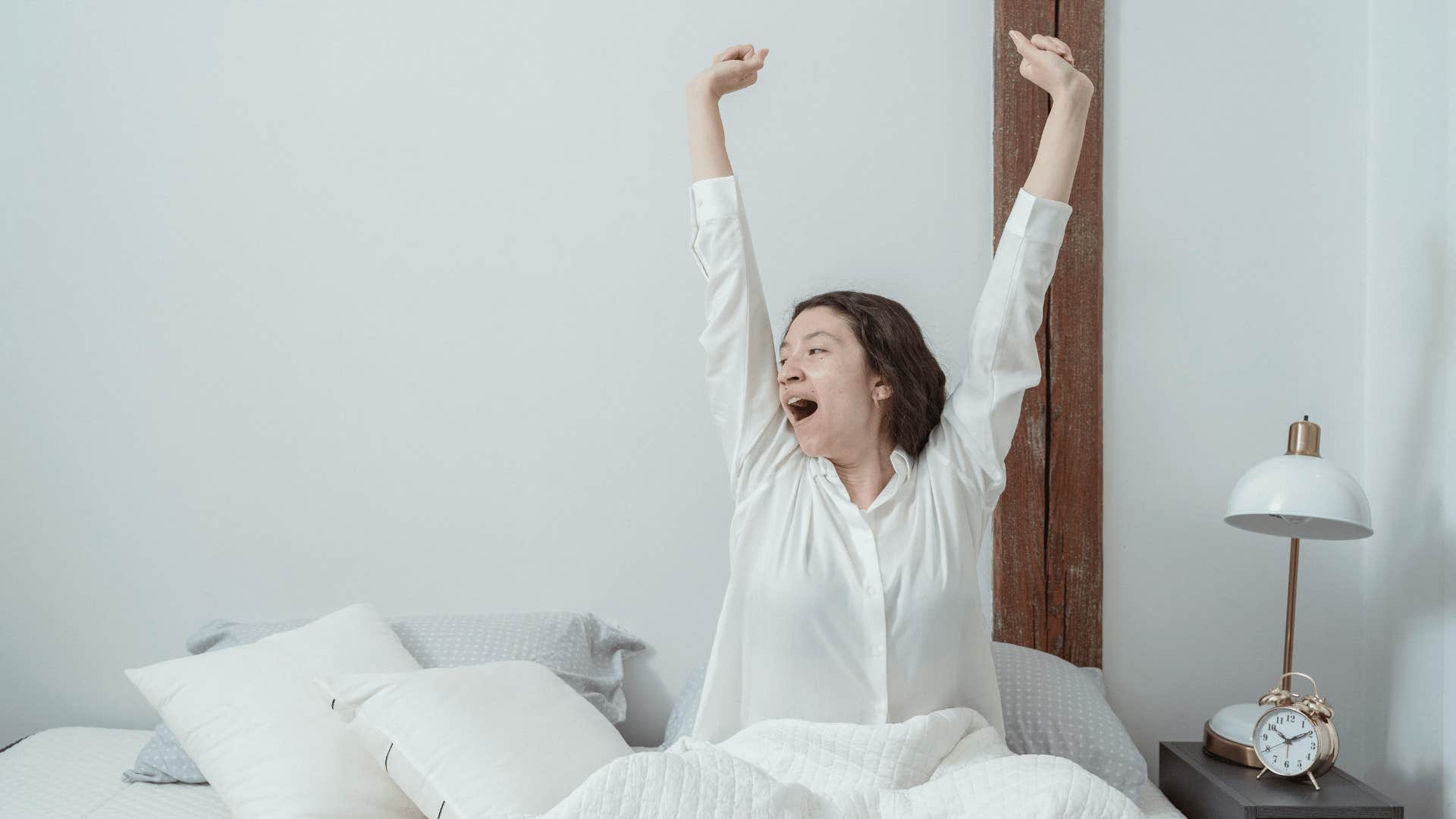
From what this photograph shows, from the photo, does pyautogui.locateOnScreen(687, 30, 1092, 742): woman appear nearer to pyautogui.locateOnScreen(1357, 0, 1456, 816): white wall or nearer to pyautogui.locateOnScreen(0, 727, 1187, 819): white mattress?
pyautogui.locateOnScreen(0, 727, 1187, 819): white mattress

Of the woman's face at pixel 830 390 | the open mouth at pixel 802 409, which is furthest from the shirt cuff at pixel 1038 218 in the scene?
the open mouth at pixel 802 409

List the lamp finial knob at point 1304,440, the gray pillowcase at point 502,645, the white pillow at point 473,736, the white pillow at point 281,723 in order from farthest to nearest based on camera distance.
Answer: the gray pillowcase at point 502,645 → the lamp finial knob at point 1304,440 → the white pillow at point 281,723 → the white pillow at point 473,736

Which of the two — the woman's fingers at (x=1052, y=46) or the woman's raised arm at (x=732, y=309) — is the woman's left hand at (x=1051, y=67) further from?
the woman's raised arm at (x=732, y=309)

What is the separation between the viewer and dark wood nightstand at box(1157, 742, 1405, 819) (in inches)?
64.7

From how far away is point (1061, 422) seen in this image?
217 cm

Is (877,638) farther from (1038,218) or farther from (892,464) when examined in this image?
(1038,218)

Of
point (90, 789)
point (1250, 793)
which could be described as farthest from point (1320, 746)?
point (90, 789)

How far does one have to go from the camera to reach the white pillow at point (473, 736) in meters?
1.50

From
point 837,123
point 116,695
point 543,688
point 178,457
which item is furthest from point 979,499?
point 116,695

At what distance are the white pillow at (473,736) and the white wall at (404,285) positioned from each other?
531 mm

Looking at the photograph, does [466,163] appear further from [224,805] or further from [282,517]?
[224,805]

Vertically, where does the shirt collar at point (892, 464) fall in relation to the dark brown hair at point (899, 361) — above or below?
below

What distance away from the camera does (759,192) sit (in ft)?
7.27

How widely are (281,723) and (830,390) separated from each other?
103 centimetres
